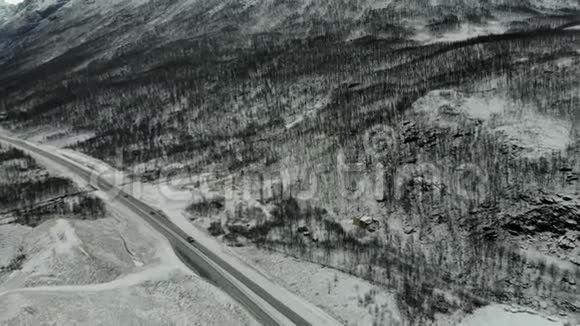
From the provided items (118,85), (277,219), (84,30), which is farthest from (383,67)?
(84,30)

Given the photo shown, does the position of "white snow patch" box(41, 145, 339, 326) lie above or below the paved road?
below

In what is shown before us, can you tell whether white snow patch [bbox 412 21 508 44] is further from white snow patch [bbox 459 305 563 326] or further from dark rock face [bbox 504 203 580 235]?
white snow patch [bbox 459 305 563 326]

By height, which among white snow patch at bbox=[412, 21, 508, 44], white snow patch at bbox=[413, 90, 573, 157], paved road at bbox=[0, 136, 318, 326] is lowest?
paved road at bbox=[0, 136, 318, 326]

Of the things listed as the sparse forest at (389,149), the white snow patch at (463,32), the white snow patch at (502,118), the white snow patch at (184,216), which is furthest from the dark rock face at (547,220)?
the white snow patch at (463,32)

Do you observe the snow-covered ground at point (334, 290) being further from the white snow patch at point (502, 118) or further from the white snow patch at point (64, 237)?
the white snow patch at point (502, 118)

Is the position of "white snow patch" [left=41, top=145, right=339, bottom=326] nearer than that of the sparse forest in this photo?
Yes

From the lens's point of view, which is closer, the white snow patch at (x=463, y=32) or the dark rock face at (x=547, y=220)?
the dark rock face at (x=547, y=220)

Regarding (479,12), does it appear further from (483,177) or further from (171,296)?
(171,296)

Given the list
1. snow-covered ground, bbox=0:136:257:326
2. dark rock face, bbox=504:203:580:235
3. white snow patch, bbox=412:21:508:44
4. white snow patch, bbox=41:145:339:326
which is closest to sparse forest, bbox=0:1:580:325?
dark rock face, bbox=504:203:580:235

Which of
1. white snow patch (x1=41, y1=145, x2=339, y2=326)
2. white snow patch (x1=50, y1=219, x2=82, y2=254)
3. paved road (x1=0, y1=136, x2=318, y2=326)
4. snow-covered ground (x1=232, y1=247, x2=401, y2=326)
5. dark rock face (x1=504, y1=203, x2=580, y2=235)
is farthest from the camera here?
white snow patch (x1=50, y1=219, x2=82, y2=254)
